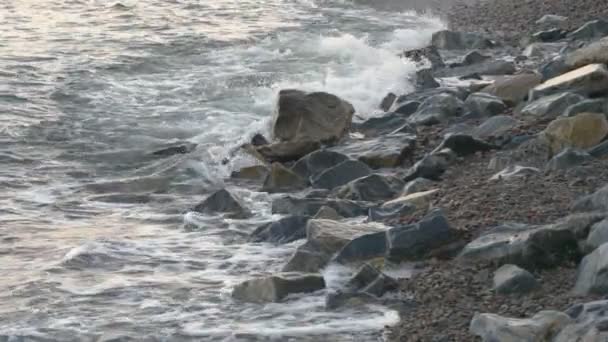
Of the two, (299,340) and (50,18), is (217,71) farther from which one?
(299,340)

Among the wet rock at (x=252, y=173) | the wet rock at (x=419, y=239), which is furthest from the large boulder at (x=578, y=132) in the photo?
the wet rock at (x=252, y=173)

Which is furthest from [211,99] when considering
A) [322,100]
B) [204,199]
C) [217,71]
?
[204,199]

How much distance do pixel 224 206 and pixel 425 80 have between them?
5.36 metres

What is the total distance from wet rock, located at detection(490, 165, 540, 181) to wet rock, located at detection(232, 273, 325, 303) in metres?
2.11

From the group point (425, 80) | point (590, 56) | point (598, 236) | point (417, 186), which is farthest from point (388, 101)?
point (598, 236)

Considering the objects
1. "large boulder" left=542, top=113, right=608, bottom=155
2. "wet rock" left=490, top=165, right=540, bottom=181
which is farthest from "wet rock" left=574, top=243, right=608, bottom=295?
"large boulder" left=542, top=113, right=608, bottom=155

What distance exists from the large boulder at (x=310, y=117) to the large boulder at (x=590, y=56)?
244 cm

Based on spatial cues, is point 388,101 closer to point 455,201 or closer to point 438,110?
point 438,110

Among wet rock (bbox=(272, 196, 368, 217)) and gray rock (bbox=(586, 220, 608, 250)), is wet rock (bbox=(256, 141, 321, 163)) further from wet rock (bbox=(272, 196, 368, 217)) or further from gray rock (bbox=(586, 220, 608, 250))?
gray rock (bbox=(586, 220, 608, 250))

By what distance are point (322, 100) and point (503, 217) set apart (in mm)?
3972

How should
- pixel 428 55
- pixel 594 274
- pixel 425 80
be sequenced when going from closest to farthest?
pixel 594 274 → pixel 425 80 → pixel 428 55

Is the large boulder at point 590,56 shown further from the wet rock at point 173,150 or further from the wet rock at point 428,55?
the wet rock at point 173,150

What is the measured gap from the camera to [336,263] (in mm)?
7008

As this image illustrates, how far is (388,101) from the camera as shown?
12.7 metres
